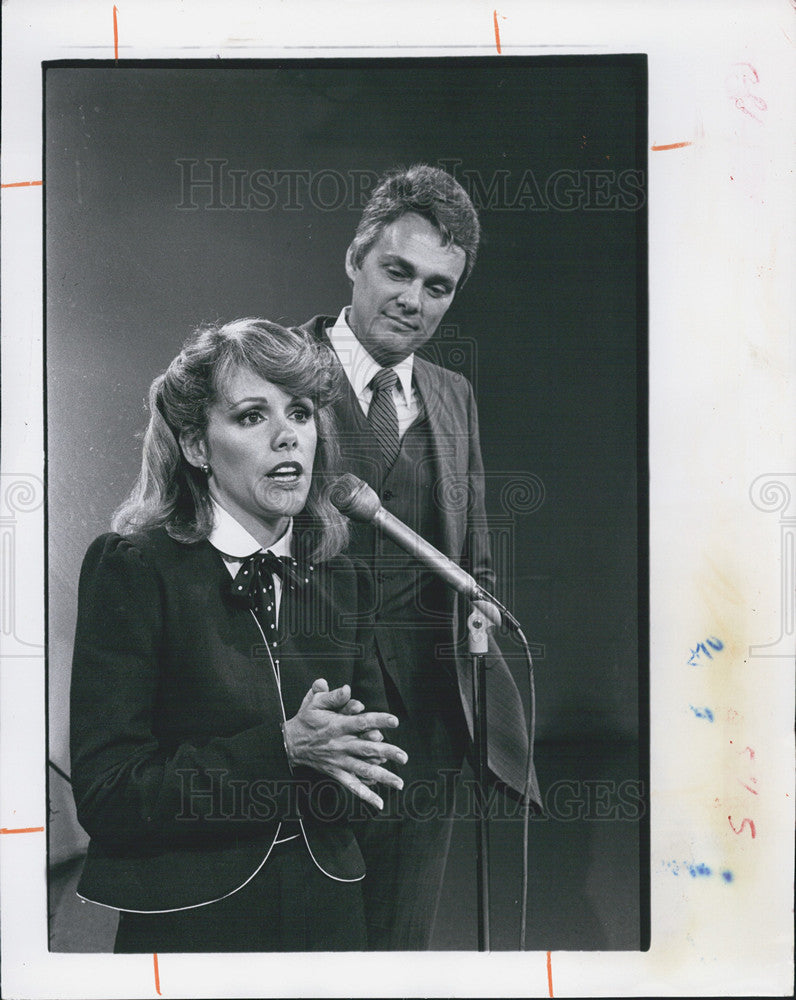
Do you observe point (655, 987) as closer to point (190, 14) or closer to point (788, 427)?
point (788, 427)

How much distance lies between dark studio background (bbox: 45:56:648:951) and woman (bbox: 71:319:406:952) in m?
0.08

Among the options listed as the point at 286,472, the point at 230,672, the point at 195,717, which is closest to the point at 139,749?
the point at 195,717

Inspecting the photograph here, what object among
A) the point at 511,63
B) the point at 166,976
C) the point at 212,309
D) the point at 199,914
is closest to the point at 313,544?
the point at 212,309

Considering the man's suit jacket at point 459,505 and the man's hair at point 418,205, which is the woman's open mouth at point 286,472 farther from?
the man's hair at point 418,205

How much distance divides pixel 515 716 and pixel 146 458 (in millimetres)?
941

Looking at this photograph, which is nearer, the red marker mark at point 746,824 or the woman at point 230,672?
the woman at point 230,672


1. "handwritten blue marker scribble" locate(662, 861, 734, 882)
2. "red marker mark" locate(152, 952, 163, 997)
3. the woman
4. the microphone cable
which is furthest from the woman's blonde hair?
"handwritten blue marker scribble" locate(662, 861, 734, 882)

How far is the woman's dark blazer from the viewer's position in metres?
1.82

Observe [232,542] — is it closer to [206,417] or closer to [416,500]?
[206,417]

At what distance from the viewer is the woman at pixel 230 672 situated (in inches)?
71.8

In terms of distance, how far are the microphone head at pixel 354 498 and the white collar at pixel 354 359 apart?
0.19 m

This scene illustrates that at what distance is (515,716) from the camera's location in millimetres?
1885

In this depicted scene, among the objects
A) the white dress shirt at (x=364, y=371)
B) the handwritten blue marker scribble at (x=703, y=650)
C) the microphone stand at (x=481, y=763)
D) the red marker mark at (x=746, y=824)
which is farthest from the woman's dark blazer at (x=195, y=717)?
the red marker mark at (x=746, y=824)

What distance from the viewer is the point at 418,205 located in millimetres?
1880
